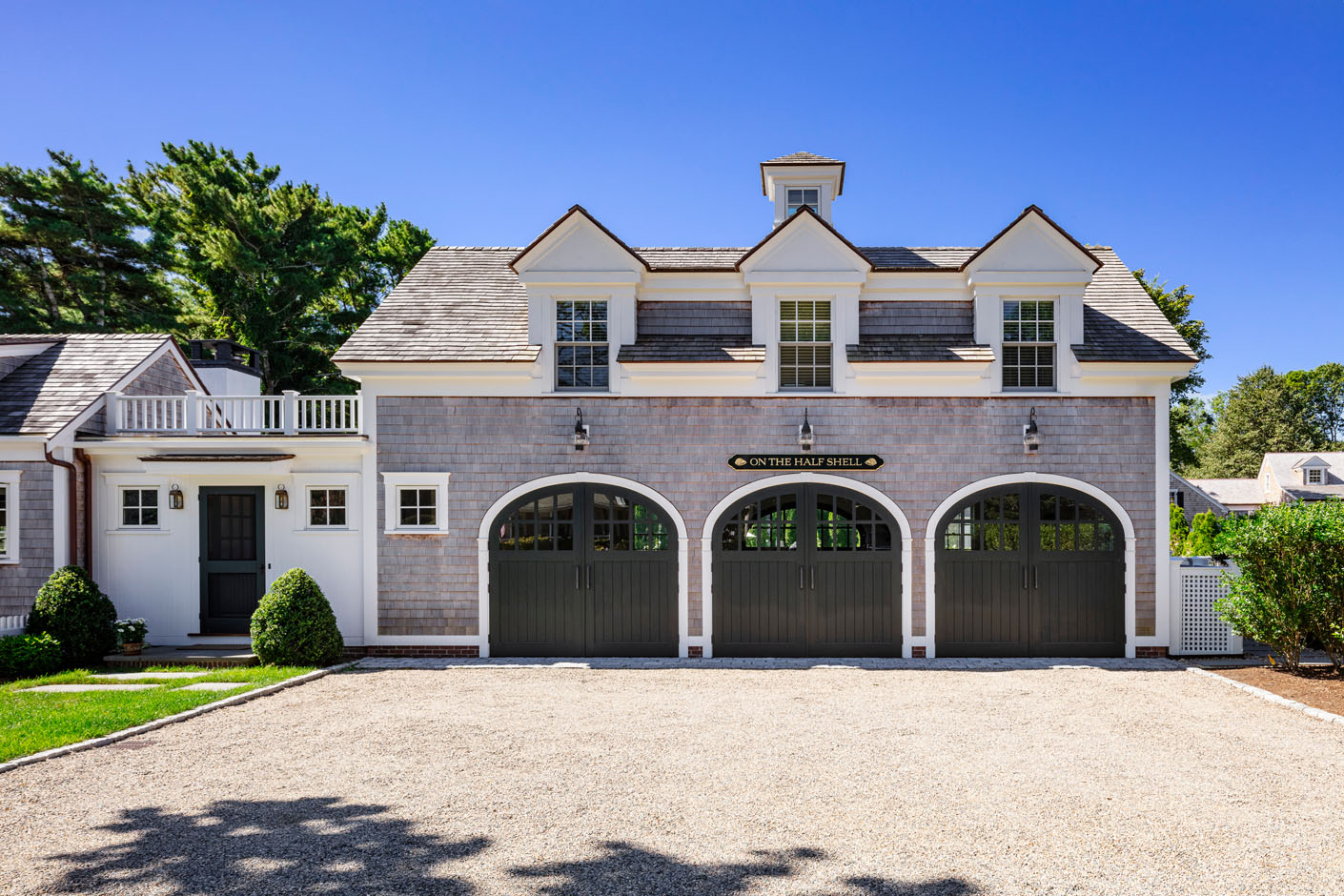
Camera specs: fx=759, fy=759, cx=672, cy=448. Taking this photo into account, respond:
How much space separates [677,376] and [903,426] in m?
3.77

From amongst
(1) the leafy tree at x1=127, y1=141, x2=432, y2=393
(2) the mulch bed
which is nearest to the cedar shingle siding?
(2) the mulch bed

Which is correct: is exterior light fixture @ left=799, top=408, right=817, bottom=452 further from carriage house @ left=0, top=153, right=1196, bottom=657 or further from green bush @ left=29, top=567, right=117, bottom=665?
green bush @ left=29, top=567, right=117, bottom=665

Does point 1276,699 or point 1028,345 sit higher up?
point 1028,345

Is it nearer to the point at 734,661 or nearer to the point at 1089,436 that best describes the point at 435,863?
the point at 734,661

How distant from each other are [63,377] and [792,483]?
13.1 m

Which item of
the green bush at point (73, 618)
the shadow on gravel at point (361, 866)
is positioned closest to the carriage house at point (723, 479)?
the green bush at point (73, 618)

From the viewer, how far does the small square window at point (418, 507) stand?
1246cm

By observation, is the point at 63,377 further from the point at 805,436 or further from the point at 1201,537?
the point at 1201,537

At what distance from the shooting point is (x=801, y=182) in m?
15.0

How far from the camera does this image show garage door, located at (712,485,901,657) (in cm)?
1229

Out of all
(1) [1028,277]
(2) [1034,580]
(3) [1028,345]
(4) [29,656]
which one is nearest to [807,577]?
(2) [1034,580]

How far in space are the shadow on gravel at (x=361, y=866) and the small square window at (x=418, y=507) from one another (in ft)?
22.7

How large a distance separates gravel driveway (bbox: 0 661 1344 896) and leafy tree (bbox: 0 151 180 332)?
89.8 ft

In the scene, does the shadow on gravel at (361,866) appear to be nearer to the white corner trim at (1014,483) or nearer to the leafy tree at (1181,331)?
the white corner trim at (1014,483)
